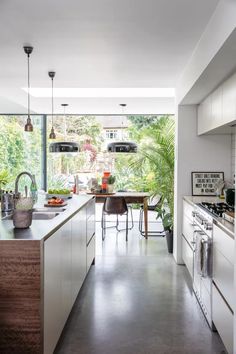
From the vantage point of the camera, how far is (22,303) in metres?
2.07

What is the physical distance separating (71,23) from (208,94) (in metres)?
1.87

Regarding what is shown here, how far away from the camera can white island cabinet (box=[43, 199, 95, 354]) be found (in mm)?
2232

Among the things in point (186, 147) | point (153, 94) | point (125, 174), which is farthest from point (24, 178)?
point (186, 147)

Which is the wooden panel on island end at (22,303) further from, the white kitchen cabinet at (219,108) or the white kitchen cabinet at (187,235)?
the white kitchen cabinet at (187,235)

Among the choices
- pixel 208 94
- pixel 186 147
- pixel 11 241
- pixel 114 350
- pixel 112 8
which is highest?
pixel 112 8

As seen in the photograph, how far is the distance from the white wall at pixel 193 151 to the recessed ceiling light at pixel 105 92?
892 mm

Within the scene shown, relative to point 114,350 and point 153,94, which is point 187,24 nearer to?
point 114,350

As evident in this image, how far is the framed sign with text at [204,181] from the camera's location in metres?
4.88

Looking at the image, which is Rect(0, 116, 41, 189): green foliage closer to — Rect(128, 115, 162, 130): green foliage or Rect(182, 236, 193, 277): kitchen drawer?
Rect(128, 115, 162, 130): green foliage

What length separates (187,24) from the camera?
2.87m

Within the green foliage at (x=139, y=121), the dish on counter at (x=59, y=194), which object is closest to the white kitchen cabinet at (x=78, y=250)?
the dish on counter at (x=59, y=194)

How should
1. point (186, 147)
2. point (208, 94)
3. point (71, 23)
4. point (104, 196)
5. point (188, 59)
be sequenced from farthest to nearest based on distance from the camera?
point (104, 196), point (186, 147), point (208, 94), point (188, 59), point (71, 23)

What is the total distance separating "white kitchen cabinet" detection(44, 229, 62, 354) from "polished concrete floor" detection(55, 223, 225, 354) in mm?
316

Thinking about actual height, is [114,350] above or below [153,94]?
below
